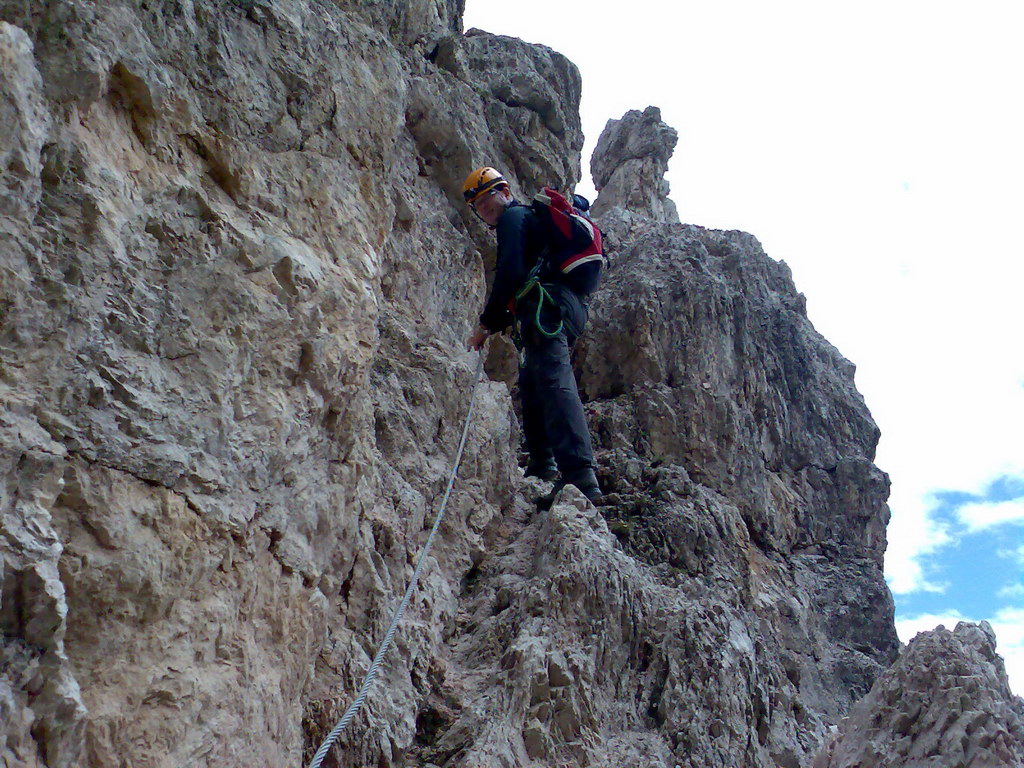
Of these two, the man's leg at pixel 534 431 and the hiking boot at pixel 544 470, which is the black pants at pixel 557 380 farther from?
the hiking boot at pixel 544 470

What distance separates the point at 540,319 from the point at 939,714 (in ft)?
12.7

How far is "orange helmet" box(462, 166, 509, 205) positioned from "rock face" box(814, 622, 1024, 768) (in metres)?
4.60

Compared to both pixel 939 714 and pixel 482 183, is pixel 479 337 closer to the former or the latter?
pixel 482 183

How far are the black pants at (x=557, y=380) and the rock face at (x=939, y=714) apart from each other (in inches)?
104

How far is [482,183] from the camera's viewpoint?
7.03m

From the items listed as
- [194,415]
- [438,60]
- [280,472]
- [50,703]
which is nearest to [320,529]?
[280,472]

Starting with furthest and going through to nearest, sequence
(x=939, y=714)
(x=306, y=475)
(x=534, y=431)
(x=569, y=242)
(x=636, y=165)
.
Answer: (x=636, y=165) → (x=534, y=431) → (x=569, y=242) → (x=939, y=714) → (x=306, y=475)

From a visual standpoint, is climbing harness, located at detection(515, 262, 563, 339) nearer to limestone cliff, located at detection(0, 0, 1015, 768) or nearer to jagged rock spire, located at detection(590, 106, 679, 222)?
limestone cliff, located at detection(0, 0, 1015, 768)

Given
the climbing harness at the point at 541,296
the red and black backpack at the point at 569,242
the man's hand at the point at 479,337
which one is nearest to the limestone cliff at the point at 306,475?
the man's hand at the point at 479,337

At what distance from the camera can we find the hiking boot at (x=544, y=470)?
7.40m

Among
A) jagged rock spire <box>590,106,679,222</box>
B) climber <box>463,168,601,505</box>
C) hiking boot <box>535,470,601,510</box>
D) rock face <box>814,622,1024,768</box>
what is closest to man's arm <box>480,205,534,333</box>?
climber <box>463,168,601,505</box>

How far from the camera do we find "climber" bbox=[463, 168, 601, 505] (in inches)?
263

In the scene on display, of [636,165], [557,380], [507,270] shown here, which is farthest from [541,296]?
[636,165]

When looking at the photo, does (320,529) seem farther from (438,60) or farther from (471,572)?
(438,60)
